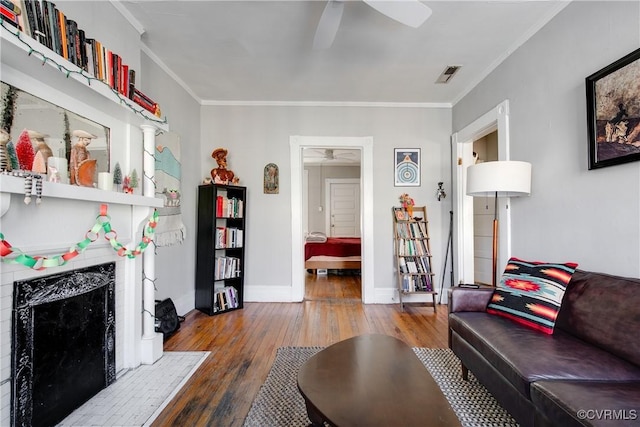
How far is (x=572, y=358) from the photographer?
4.25 feet

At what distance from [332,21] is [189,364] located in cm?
263

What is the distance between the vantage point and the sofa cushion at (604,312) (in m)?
1.33

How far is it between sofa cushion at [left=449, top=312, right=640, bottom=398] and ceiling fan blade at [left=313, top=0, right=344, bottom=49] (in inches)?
80.9

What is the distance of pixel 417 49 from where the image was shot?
267 centimetres

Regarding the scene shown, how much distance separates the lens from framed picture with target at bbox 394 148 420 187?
3.92 m

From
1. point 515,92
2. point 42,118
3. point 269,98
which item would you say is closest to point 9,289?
point 42,118

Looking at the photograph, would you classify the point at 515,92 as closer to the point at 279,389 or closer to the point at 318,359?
the point at 318,359

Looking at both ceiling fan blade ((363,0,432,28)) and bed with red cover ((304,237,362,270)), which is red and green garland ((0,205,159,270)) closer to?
ceiling fan blade ((363,0,432,28))

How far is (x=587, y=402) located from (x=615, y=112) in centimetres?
163

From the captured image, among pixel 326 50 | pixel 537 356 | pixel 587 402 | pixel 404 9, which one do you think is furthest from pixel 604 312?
pixel 326 50

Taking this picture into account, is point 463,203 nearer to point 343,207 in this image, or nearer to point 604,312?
point 604,312

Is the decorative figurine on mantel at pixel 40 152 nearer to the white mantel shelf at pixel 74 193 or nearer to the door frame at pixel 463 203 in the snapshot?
the white mantel shelf at pixel 74 193

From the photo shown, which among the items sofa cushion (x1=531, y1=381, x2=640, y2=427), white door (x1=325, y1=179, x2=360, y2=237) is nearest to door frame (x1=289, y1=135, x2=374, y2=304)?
sofa cushion (x1=531, y1=381, x2=640, y2=427)

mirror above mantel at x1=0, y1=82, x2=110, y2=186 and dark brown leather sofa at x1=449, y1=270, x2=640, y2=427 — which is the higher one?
mirror above mantel at x1=0, y1=82, x2=110, y2=186
